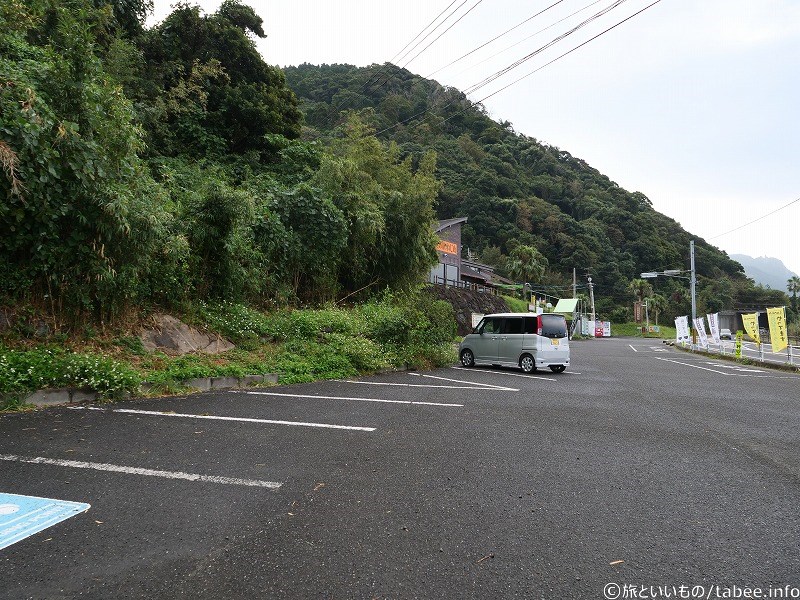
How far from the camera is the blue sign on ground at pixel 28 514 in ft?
8.81

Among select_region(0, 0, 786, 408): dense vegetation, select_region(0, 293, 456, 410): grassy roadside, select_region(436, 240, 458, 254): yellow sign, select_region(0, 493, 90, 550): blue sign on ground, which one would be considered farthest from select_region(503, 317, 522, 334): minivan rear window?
select_region(436, 240, 458, 254): yellow sign

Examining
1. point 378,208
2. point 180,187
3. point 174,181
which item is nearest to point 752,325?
point 378,208

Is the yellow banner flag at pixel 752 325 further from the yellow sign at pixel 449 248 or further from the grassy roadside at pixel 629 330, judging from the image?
Answer: the grassy roadside at pixel 629 330

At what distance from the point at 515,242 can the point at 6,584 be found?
6460 centimetres

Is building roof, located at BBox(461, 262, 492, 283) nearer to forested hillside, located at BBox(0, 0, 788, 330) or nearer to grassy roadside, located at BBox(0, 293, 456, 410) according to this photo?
forested hillside, located at BBox(0, 0, 788, 330)

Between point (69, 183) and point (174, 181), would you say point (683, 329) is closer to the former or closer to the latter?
point (174, 181)

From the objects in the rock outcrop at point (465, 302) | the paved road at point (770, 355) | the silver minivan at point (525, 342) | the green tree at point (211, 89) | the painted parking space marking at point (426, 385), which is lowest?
the paved road at point (770, 355)

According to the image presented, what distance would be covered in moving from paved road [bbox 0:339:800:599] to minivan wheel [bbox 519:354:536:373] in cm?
617

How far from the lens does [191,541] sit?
2672 millimetres

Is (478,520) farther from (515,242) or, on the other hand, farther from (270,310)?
(515,242)

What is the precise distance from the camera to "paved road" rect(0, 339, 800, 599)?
7.75ft

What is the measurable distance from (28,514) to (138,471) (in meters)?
0.87

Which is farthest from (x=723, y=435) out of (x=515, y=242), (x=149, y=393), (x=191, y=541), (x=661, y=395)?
(x=515, y=242)

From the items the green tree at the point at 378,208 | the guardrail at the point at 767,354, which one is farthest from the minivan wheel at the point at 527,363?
the guardrail at the point at 767,354
